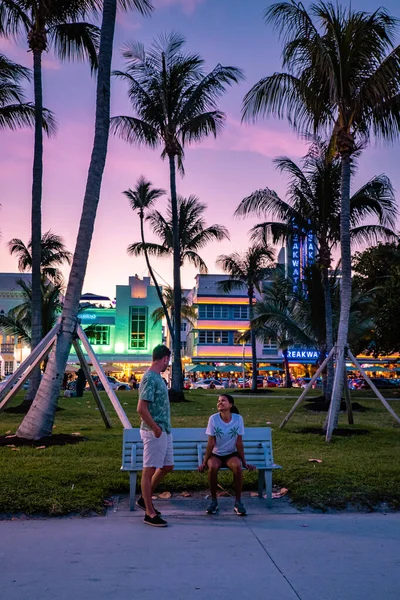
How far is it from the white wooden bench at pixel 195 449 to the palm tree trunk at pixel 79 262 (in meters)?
4.10

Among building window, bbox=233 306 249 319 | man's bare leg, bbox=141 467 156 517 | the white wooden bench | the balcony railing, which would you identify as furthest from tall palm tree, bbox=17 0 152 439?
the balcony railing

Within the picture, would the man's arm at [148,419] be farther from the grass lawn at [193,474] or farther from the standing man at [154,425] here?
the grass lawn at [193,474]

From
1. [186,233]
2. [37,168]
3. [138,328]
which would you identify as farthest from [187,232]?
[138,328]

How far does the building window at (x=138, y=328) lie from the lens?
7150 cm

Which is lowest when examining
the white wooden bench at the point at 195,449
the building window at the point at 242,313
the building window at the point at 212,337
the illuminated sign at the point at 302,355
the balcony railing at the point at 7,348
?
the white wooden bench at the point at 195,449

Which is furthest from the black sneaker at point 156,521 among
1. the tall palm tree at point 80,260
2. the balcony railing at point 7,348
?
the balcony railing at point 7,348

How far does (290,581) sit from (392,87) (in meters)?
11.2

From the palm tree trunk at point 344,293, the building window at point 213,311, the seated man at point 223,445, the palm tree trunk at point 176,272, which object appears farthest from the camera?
the building window at point 213,311

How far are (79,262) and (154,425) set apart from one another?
5798 mm

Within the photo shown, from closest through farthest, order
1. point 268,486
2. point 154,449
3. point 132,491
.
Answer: point 154,449
point 132,491
point 268,486

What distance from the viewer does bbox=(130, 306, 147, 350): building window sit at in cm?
7150

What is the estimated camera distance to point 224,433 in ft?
23.2

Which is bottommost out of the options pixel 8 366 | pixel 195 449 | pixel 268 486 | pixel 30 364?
pixel 268 486

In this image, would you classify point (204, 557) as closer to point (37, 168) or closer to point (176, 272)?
point (37, 168)
